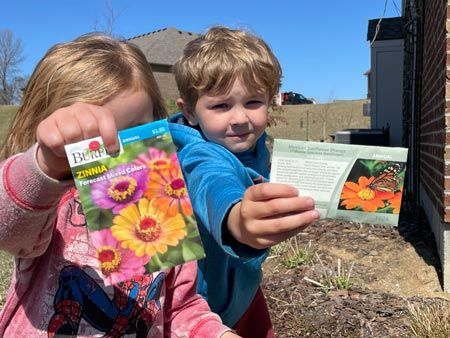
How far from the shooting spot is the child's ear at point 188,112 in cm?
193

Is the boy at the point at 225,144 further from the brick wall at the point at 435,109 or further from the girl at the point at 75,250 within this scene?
the brick wall at the point at 435,109

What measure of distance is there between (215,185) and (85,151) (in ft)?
1.53

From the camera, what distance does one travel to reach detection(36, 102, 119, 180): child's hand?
1009 millimetres

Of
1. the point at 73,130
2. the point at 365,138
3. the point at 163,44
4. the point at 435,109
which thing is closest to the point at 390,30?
the point at 365,138

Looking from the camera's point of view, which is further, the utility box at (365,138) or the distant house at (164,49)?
the distant house at (164,49)

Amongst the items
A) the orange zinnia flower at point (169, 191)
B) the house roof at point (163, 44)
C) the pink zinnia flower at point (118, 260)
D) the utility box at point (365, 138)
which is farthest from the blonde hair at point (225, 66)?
the house roof at point (163, 44)

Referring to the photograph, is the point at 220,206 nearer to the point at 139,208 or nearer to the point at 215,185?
the point at 215,185

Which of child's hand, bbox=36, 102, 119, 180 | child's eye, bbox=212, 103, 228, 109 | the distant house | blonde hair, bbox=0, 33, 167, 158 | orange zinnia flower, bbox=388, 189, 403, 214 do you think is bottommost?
orange zinnia flower, bbox=388, 189, 403, 214

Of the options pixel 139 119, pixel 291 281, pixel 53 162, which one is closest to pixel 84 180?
pixel 53 162

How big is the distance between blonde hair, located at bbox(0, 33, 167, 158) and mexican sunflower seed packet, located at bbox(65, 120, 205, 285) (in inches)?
16.9

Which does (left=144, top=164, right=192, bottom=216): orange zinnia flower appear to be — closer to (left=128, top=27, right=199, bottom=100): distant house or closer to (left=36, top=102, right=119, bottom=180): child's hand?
(left=36, top=102, right=119, bottom=180): child's hand

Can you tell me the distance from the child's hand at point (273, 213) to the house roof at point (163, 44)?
3568 centimetres

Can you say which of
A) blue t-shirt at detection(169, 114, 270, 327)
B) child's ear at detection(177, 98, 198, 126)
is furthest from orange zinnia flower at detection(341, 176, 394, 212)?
child's ear at detection(177, 98, 198, 126)

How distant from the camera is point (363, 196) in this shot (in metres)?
1.41
